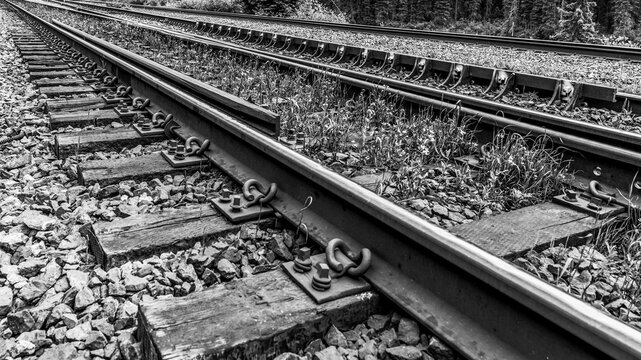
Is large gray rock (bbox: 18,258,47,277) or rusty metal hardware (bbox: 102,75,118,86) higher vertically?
rusty metal hardware (bbox: 102,75,118,86)

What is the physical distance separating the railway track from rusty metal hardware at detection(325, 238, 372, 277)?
2.3 inches

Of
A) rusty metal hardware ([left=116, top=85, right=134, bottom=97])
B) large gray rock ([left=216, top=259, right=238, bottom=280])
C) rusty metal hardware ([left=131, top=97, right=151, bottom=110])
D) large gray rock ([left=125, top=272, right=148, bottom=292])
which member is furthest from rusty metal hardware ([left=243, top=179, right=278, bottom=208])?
rusty metal hardware ([left=116, top=85, right=134, bottom=97])

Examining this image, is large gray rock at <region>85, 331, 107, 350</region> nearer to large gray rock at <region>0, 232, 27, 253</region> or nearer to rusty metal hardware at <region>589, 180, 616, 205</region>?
large gray rock at <region>0, 232, 27, 253</region>

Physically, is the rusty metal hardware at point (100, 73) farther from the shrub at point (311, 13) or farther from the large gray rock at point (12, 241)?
the shrub at point (311, 13)

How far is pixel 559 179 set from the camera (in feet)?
10.8

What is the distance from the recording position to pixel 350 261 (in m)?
2.13

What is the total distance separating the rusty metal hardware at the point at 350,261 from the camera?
2.02m

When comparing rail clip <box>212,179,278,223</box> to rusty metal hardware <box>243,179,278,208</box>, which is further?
rusty metal hardware <box>243,179,278,208</box>

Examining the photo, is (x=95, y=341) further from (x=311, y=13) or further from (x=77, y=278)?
(x=311, y=13)

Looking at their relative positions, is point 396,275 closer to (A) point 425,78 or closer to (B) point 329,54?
(A) point 425,78

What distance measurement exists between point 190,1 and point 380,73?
31802 millimetres

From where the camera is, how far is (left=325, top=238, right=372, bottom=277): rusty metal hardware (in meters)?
2.02

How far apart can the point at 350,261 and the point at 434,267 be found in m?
0.35

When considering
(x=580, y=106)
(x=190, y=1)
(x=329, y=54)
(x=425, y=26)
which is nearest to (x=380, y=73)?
(x=329, y=54)
